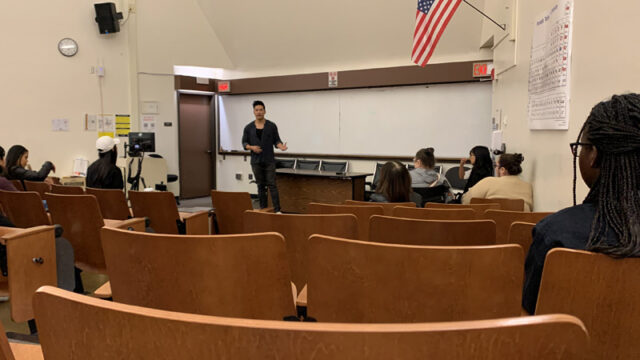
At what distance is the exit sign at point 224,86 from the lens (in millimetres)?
9523

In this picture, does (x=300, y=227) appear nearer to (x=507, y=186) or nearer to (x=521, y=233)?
(x=521, y=233)

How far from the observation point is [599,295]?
1.12 m

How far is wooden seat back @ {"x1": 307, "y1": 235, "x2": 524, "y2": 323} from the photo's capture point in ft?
3.86

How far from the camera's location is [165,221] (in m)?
3.17

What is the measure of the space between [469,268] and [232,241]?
668mm

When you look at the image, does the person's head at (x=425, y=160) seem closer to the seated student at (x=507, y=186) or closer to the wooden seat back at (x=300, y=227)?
the seated student at (x=507, y=186)

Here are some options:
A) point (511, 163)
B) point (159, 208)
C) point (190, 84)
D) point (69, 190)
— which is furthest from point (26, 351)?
point (190, 84)

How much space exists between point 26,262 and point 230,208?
5.29 feet

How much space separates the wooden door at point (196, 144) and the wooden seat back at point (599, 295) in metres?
8.85

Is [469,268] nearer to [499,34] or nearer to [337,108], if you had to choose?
[499,34]

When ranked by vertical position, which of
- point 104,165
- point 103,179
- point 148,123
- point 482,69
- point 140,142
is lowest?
point 103,179

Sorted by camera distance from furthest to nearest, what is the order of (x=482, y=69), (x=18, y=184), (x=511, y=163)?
(x=482, y=69) < (x=18, y=184) < (x=511, y=163)

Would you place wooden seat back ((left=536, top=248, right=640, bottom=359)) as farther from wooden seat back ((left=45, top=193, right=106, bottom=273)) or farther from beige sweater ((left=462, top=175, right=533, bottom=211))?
beige sweater ((left=462, top=175, right=533, bottom=211))

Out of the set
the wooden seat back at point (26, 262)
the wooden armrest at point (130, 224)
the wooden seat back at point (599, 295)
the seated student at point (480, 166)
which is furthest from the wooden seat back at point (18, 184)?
the seated student at point (480, 166)
